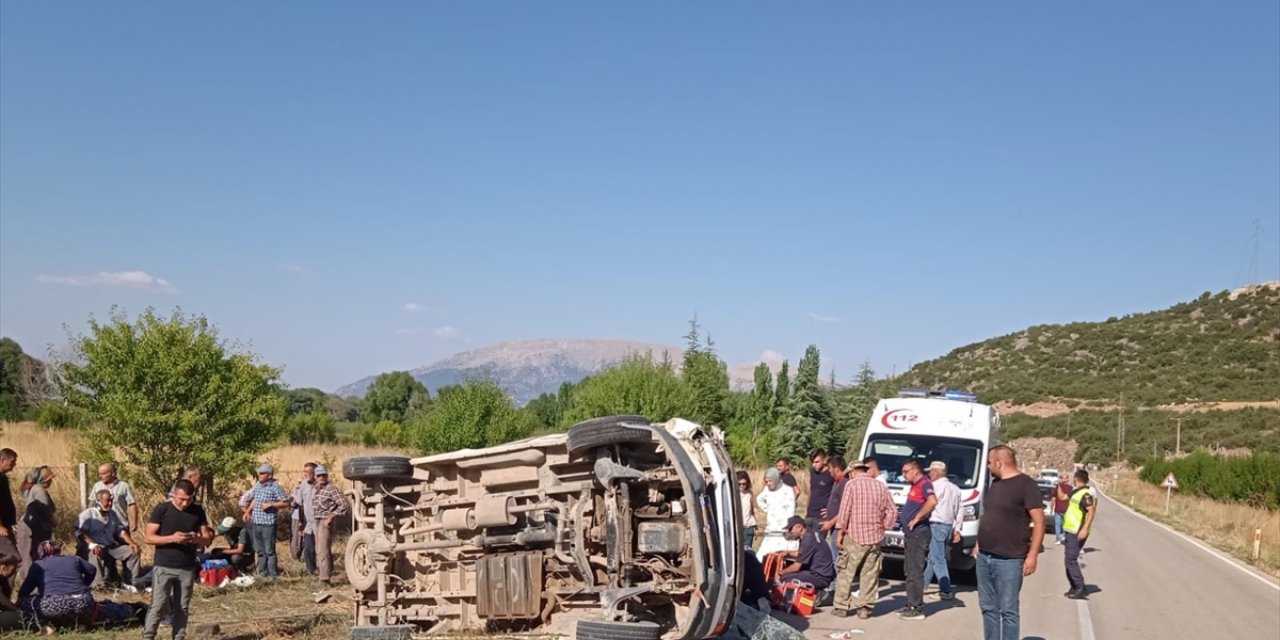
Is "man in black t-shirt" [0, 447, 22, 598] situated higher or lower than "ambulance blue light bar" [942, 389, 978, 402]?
lower

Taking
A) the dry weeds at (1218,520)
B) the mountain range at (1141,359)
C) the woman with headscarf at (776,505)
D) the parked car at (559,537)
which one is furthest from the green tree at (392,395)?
the parked car at (559,537)

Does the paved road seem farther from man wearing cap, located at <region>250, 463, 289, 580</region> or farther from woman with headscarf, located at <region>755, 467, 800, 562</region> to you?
man wearing cap, located at <region>250, 463, 289, 580</region>

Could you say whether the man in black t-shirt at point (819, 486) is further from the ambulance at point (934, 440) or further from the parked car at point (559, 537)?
the parked car at point (559, 537)

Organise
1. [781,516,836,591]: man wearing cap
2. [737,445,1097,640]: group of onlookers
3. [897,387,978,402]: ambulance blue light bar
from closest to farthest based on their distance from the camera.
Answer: [737,445,1097,640]: group of onlookers → [781,516,836,591]: man wearing cap → [897,387,978,402]: ambulance blue light bar

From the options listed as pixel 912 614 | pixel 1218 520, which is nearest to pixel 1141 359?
pixel 1218 520

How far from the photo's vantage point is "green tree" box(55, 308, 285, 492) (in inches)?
685

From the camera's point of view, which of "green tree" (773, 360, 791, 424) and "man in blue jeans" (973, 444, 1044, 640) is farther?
"green tree" (773, 360, 791, 424)

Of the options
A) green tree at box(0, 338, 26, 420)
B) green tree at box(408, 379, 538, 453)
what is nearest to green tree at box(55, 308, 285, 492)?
green tree at box(408, 379, 538, 453)

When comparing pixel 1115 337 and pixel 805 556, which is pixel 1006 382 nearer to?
pixel 1115 337

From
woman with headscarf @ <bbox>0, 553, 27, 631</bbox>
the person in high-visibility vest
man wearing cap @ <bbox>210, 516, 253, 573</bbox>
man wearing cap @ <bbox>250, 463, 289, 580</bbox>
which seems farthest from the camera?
man wearing cap @ <bbox>250, 463, 289, 580</bbox>

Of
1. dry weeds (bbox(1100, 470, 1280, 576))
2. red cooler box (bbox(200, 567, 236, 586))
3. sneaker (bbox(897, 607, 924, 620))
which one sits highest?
red cooler box (bbox(200, 567, 236, 586))

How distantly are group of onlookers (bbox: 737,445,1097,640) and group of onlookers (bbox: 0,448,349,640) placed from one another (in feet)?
19.3

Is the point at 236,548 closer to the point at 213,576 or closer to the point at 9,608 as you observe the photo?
the point at 213,576

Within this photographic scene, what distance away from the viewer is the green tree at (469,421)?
28.6 meters
